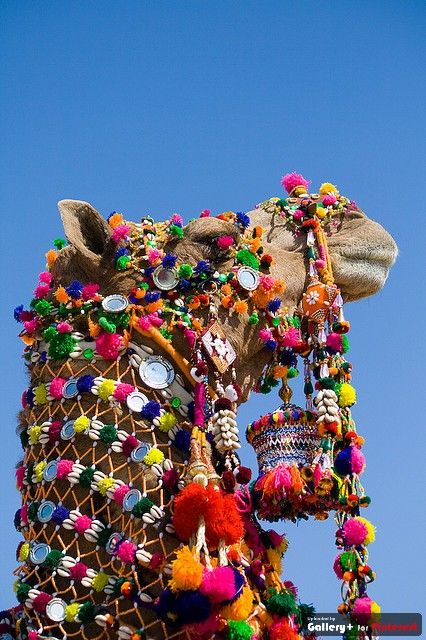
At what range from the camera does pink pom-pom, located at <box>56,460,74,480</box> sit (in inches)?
207

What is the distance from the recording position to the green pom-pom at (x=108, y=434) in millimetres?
5270

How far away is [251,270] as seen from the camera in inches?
232

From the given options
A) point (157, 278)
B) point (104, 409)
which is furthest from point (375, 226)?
point (104, 409)

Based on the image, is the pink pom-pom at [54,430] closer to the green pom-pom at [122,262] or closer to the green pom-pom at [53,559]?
the green pom-pom at [53,559]

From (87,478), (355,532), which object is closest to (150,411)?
(87,478)

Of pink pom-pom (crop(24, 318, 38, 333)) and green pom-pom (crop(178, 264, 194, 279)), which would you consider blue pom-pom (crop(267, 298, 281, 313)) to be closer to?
green pom-pom (crop(178, 264, 194, 279))

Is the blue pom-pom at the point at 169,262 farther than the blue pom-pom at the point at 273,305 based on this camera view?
No

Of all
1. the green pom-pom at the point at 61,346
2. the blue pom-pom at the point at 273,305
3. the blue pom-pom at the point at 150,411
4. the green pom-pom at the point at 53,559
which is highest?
the blue pom-pom at the point at 273,305

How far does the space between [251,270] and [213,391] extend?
0.80 m

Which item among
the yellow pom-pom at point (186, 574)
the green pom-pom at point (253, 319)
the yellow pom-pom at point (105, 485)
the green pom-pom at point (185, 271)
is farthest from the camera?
the green pom-pom at point (253, 319)

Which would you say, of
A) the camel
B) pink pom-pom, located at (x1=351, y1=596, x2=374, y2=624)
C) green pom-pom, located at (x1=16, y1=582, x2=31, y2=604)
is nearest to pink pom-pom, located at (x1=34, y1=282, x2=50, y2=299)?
the camel

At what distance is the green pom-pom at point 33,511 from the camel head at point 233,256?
1.12 metres

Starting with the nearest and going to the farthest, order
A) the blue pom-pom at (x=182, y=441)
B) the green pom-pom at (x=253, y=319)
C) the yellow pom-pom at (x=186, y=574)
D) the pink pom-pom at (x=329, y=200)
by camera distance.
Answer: the yellow pom-pom at (x=186, y=574) < the blue pom-pom at (x=182, y=441) < the green pom-pom at (x=253, y=319) < the pink pom-pom at (x=329, y=200)

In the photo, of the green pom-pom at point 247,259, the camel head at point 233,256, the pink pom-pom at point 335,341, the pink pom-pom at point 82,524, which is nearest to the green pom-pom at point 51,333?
the camel head at point 233,256
